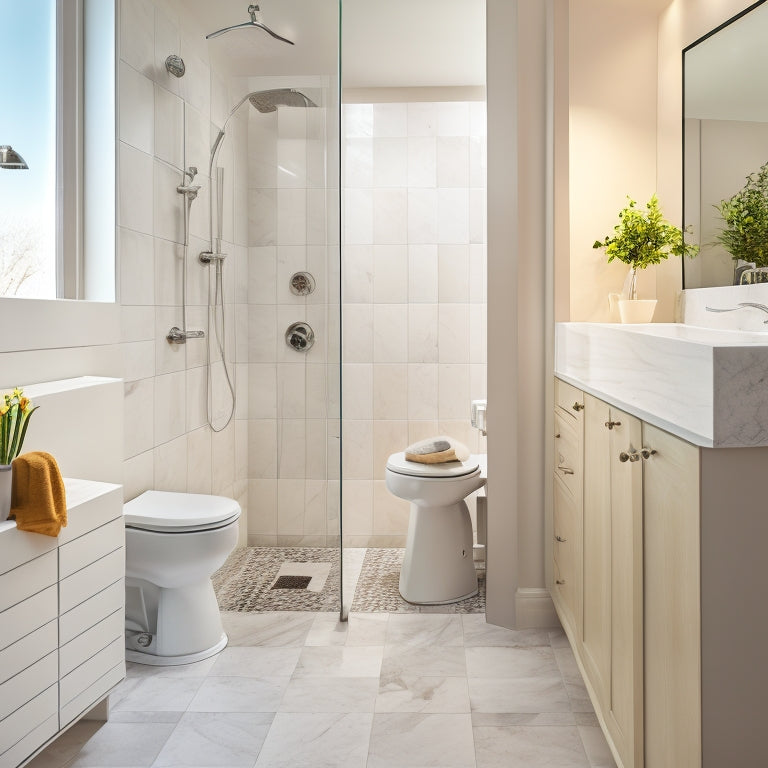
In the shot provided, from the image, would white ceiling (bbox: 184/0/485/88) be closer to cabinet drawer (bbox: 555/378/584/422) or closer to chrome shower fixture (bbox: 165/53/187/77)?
chrome shower fixture (bbox: 165/53/187/77)

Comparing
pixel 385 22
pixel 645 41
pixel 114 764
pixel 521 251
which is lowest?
pixel 114 764

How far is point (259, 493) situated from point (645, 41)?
2.14 m

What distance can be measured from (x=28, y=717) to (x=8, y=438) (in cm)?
60

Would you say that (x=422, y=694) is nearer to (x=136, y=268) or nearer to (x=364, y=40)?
(x=136, y=268)

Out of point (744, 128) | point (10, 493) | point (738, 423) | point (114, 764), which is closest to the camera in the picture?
point (738, 423)

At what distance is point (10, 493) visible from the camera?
1570mm

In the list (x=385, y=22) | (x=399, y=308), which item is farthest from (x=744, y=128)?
(x=399, y=308)

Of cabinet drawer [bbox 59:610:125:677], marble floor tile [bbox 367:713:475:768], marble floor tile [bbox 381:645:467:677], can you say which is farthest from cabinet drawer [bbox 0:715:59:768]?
marble floor tile [bbox 381:645:467:677]

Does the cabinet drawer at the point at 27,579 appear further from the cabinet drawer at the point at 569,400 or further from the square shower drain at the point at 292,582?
the cabinet drawer at the point at 569,400

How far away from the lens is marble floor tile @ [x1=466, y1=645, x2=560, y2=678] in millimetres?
2246

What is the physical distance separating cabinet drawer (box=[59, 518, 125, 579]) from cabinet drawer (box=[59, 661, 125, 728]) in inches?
12.1

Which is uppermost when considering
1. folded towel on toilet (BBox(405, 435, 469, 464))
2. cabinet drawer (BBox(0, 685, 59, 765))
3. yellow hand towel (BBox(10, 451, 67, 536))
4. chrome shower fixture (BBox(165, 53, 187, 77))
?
chrome shower fixture (BBox(165, 53, 187, 77))

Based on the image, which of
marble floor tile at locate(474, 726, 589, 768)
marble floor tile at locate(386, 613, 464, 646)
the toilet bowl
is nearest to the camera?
marble floor tile at locate(474, 726, 589, 768)

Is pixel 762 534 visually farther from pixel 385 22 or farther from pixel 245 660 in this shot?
pixel 385 22
